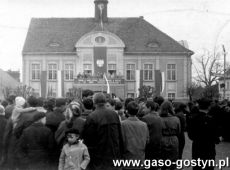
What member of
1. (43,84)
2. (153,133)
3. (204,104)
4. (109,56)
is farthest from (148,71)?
(204,104)

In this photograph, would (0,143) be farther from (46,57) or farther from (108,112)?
(46,57)

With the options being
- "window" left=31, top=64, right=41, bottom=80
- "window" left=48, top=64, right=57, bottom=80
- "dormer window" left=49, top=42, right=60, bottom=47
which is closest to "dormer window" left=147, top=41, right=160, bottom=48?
"dormer window" left=49, top=42, right=60, bottom=47

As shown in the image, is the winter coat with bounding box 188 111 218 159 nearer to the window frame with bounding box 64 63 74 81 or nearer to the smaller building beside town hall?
the smaller building beside town hall

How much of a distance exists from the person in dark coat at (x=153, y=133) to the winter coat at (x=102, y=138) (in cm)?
208

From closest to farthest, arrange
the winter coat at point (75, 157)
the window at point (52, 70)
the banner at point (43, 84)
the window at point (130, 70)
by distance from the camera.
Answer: the winter coat at point (75, 157) → the banner at point (43, 84) → the window at point (52, 70) → the window at point (130, 70)

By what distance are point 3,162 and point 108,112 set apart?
3.11 metres

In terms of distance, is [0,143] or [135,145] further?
[0,143]

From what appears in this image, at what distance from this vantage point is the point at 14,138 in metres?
9.95

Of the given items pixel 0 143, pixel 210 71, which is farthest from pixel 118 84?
pixel 0 143

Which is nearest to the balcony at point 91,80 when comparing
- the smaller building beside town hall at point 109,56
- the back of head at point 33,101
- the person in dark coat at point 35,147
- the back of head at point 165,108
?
the smaller building beside town hall at point 109,56

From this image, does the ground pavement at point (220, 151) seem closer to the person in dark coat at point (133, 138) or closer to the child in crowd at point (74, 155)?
the person in dark coat at point (133, 138)

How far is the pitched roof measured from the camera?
55188 mm

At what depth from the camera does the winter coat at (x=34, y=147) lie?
8.55 m

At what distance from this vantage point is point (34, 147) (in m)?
8.57
